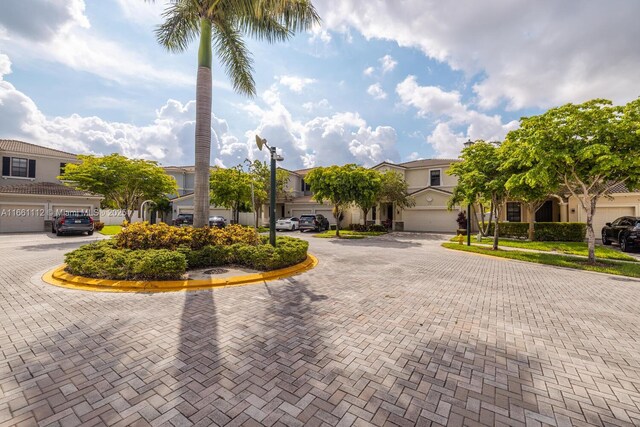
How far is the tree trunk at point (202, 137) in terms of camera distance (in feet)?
30.2

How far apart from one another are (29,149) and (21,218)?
24.3 ft

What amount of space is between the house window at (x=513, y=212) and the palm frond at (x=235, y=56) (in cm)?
2388

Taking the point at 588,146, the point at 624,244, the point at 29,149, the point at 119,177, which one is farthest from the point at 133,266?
the point at 29,149

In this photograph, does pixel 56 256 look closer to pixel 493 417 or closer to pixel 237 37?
pixel 237 37

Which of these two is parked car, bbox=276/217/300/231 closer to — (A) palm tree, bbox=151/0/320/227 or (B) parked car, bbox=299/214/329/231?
(B) parked car, bbox=299/214/329/231

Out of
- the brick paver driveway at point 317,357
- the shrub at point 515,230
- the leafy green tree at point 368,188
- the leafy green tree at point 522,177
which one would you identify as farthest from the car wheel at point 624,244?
the leafy green tree at point 368,188

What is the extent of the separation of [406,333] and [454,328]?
2.96 feet

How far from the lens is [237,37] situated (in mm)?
11359

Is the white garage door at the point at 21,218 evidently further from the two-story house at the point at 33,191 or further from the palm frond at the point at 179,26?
the palm frond at the point at 179,26

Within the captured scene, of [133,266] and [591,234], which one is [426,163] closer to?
[591,234]

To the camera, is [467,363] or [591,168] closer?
[467,363]

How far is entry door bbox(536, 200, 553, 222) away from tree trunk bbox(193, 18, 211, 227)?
90.0 feet

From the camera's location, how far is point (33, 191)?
71.4 ft

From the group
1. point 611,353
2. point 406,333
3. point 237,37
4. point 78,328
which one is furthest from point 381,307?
point 237,37
